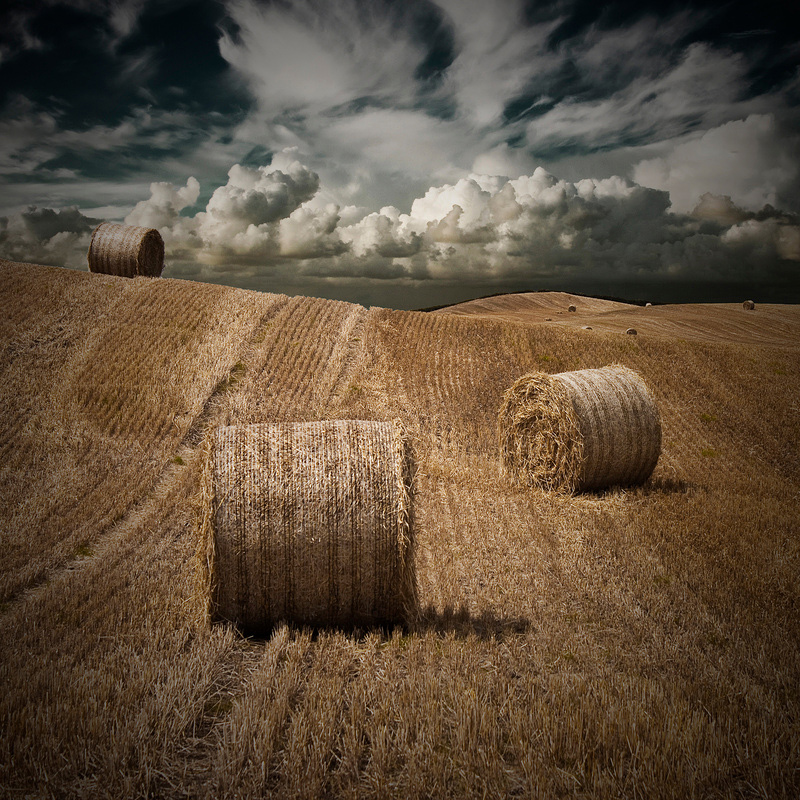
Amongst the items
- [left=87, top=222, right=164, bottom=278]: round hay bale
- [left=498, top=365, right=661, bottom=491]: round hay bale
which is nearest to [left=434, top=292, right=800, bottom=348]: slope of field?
[left=498, top=365, right=661, bottom=491]: round hay bale

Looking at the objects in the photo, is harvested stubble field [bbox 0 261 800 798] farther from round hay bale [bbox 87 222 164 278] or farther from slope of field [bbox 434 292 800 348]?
slope of field [bbox 434 292 800 348]

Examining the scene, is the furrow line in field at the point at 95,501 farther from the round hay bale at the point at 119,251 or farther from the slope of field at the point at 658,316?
the slope of field at the point at 658,316

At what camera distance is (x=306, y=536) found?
4309 millimetres

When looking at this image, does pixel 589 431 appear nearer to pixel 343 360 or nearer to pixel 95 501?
pixel 95 501

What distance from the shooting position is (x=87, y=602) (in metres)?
4.82

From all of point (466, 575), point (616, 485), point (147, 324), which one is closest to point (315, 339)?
point (147, 324)

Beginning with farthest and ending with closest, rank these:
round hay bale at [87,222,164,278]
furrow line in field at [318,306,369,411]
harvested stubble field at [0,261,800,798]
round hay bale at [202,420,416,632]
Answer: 1. round hay bale at [87,222,164,278]
2. furrow line in field at [318,306,369,411]
3. round hay bale at [202,420,416,632]
4. harvested stubble field at [0,261,800,798]

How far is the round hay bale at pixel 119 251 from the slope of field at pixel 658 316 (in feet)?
48.5

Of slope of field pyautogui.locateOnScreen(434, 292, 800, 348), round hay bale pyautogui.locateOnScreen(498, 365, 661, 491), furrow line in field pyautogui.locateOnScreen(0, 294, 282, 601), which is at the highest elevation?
Answer: slope of field pyautogui.locateOnScreen(434, 292, 800, 348)

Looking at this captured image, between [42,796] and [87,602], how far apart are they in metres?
2.45

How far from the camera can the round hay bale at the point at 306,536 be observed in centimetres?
429

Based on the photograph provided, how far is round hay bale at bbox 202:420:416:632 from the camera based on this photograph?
429cm

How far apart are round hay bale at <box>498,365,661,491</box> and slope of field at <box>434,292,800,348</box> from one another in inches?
502

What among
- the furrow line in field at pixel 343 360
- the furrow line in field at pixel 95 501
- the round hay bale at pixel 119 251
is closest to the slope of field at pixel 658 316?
the furrow line in field at pixel 343 360
